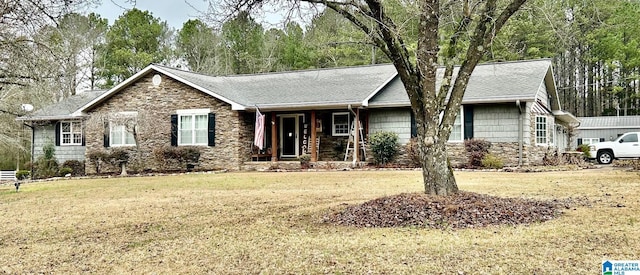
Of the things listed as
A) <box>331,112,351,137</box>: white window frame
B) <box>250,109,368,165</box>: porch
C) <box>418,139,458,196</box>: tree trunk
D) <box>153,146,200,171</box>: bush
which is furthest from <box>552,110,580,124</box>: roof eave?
<box>418,139,458,196</box>: tree trunk

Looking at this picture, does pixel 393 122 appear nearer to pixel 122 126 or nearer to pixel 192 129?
pixel 192 129

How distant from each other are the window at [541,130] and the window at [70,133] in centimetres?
1924

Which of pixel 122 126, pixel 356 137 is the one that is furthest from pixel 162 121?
pixel 356 137

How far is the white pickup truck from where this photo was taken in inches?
847

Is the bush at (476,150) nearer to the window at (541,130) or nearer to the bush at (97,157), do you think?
the window at (541,130)

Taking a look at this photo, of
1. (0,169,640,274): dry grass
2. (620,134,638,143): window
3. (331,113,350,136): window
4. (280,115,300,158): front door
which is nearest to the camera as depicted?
(0,169,640,274): dry grass

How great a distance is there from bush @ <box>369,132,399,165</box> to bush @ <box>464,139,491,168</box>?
2.61 m

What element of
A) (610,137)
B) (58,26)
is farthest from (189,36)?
(58,26)

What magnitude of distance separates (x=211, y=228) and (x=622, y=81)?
38828 mm

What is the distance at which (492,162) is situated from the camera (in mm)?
17156

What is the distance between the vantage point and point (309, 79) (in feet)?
75.3

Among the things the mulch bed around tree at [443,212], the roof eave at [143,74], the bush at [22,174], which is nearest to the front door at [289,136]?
the roof eave at [143,74]

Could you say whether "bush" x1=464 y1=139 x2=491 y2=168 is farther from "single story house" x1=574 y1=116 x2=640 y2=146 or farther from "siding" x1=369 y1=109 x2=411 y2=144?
"single story house" x1=574 y1=116 x2=640 y2=146

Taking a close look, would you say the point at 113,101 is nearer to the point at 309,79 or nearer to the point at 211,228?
the point at 309,79
